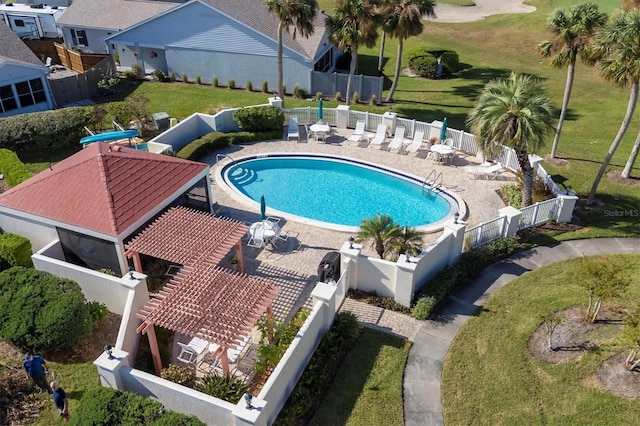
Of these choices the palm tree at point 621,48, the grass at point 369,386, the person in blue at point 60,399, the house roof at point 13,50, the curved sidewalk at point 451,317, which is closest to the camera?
the person in blue at point 60,399

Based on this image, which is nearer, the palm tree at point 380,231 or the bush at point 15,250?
the palm tree at point 380,231

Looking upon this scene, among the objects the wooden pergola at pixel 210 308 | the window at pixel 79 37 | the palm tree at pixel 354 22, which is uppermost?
the palm tree at pixel 354 22

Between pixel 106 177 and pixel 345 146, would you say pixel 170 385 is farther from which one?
pixel 345 146

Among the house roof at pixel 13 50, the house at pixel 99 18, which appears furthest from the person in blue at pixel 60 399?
the house at pixel 99 18

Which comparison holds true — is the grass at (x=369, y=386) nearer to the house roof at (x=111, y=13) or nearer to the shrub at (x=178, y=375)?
the shrub at (x=178, y=375)

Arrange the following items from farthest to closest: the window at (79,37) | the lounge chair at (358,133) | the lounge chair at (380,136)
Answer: the window at (79,37) < the lounge chair at (358,133) < the lounge chair at (380,136)

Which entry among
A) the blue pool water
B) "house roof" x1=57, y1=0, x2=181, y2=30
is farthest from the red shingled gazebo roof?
"house roof" x1=57, y1=0, x2=181, y2=30

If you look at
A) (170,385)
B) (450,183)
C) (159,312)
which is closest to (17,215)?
(159,312)

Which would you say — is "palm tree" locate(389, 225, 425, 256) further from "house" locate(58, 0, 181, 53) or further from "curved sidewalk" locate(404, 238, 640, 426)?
"house" locate(58, 0, 181, 53)
